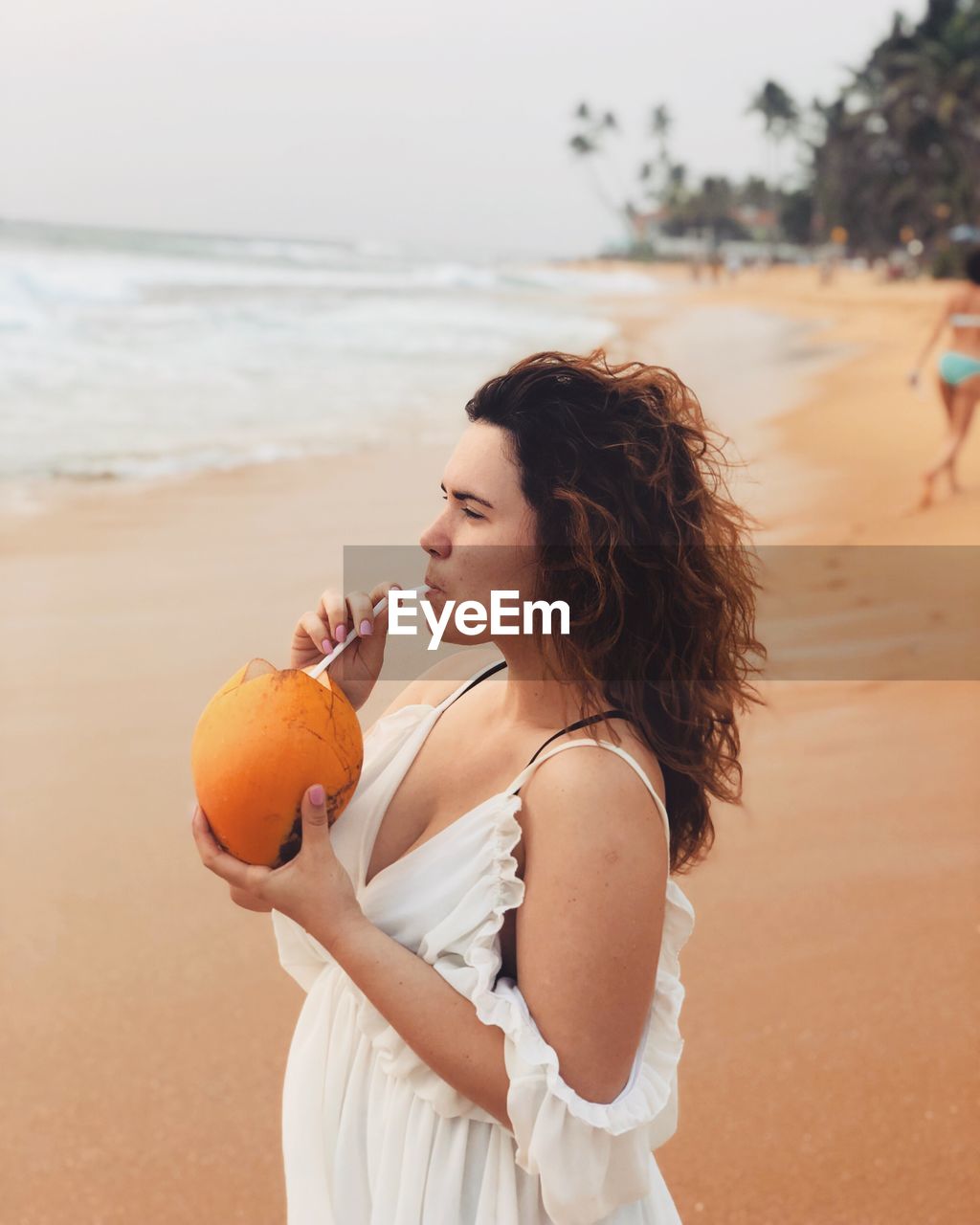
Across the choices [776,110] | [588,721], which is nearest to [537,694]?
[588,721]

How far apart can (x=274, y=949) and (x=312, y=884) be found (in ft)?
7.80

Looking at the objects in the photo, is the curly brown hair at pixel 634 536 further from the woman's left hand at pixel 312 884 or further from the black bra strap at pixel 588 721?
the woman's left hand at pixel 312 884

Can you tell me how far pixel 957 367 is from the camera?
9.09m

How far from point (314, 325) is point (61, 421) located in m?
13.0

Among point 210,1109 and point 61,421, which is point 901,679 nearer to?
point 210,1109

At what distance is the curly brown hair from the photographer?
1477 mm

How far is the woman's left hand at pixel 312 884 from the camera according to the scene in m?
1.43

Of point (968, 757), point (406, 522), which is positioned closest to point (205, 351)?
point (406, 522)

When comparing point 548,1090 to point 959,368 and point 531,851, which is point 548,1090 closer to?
point 531,851

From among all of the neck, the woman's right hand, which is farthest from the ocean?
the neck

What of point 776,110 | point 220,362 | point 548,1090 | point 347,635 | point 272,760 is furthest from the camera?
point 776,110

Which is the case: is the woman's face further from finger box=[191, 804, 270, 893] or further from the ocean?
the ocean

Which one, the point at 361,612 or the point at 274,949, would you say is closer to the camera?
the point at 361,612

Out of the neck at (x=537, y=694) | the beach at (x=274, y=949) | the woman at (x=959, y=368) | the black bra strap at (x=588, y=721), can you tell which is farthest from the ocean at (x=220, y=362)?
the black bra strap at (x=588, y=721)
